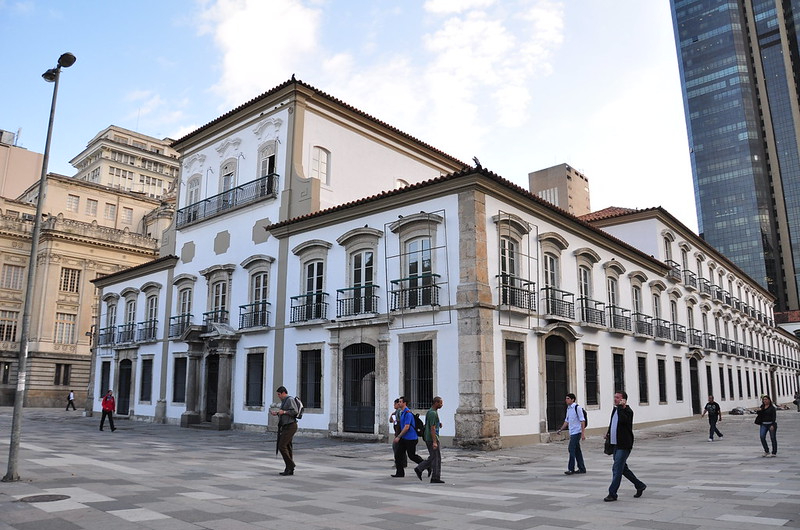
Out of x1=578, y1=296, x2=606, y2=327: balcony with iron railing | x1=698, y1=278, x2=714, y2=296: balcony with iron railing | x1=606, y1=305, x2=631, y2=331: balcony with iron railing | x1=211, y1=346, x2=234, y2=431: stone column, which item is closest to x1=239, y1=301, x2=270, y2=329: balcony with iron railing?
x1=211, y1=346, x2=234, y2=431: stone column

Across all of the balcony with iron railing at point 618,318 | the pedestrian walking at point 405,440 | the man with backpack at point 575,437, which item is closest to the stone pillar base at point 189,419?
the pedestrian walking at point 405,440

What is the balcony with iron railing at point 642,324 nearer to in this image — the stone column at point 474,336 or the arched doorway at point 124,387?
the stone column at point 474,336

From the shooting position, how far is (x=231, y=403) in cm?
2342

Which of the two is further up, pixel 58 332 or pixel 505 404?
pixel 58 332

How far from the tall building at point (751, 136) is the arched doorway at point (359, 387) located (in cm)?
11502

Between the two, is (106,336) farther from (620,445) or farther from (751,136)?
(751,136)

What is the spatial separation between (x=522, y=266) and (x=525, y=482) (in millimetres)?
8928

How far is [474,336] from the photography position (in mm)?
16516

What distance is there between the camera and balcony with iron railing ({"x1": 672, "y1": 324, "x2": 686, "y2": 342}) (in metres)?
30.8

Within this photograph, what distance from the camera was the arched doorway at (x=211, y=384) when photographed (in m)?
25.1

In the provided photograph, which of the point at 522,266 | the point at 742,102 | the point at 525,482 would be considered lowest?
the point at 525,482

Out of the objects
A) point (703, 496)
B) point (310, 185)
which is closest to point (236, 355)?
point (310, 185)

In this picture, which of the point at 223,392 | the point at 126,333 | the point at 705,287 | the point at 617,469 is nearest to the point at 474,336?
the point at 617,469

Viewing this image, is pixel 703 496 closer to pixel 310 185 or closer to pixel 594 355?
pixel 594 355
